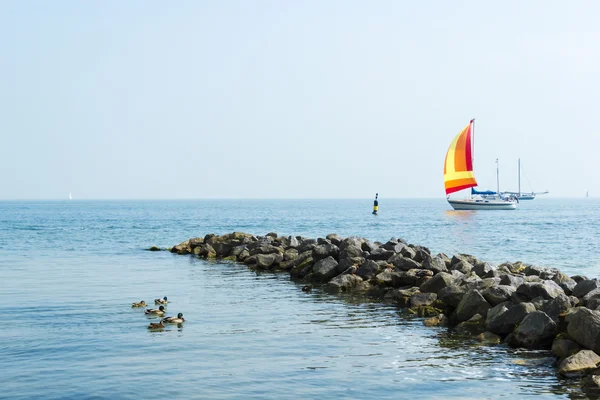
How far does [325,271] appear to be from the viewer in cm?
2553

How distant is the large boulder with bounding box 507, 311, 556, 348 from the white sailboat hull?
297 feet

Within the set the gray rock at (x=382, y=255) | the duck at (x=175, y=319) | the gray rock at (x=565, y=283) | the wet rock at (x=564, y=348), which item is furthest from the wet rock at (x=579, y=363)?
the gray rock at (x=382, y=255)

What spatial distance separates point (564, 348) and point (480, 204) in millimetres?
93116

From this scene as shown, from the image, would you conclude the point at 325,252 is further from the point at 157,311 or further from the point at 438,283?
the point at 157,311

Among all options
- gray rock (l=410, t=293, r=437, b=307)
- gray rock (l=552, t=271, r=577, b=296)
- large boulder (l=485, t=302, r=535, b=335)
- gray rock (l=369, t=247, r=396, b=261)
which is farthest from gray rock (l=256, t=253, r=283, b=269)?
large boulder (l=485, t=302, r=535, b=335)

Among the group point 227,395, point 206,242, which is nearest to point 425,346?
point 227,395

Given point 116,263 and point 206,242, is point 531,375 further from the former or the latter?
point 206,242

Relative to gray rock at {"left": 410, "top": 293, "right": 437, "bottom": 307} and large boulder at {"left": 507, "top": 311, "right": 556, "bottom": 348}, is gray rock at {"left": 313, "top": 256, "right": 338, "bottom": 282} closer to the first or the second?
gray rock at {"left": 410, "top": 293, "right": 437, "bottom": 307}

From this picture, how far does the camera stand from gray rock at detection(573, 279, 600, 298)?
17.3 metres

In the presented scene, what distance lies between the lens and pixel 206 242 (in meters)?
40.3

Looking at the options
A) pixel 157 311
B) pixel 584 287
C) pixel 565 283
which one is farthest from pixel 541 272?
pixel 157 311

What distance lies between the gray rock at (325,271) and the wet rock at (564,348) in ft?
40.9

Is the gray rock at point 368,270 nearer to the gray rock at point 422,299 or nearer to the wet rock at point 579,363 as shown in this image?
the gray rock at point 422,299

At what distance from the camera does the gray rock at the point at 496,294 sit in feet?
55.7
